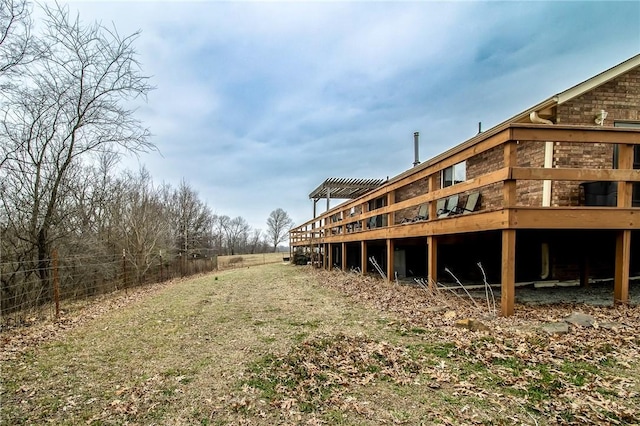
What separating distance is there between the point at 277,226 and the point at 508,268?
2149 inches

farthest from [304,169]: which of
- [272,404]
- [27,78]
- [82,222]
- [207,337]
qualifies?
[272,404]

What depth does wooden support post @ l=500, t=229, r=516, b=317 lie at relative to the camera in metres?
4.30

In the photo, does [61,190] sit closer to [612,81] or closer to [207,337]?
[207,337]

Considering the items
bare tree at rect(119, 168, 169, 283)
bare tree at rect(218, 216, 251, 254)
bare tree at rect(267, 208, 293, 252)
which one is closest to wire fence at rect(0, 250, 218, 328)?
bare tree at rect(119, 168, 169, 283)

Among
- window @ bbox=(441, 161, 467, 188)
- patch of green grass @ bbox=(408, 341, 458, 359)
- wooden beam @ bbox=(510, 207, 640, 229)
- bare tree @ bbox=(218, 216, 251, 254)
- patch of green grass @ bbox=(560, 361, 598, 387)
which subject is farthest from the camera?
bare tree @ bbox=(218, 216, 251, 254)

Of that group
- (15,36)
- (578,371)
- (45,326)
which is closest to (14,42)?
(15,36)

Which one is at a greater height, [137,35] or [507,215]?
[137,35]

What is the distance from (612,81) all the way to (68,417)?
10318mm

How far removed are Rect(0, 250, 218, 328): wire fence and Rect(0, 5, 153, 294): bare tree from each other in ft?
1.30

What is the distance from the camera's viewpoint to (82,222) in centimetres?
1102

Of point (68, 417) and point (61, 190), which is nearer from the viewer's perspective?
point (68, 417)

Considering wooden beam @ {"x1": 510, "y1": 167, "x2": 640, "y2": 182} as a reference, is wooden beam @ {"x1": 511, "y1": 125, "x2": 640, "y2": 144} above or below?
above

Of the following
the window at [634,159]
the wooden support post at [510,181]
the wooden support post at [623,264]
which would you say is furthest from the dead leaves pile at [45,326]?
the window at [634,159]

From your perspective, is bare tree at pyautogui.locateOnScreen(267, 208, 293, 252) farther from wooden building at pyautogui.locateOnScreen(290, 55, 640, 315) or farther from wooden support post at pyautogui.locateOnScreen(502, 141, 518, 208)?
wooden support post at pyautogui.locateOnScreen(502, 141, 518, 208)
